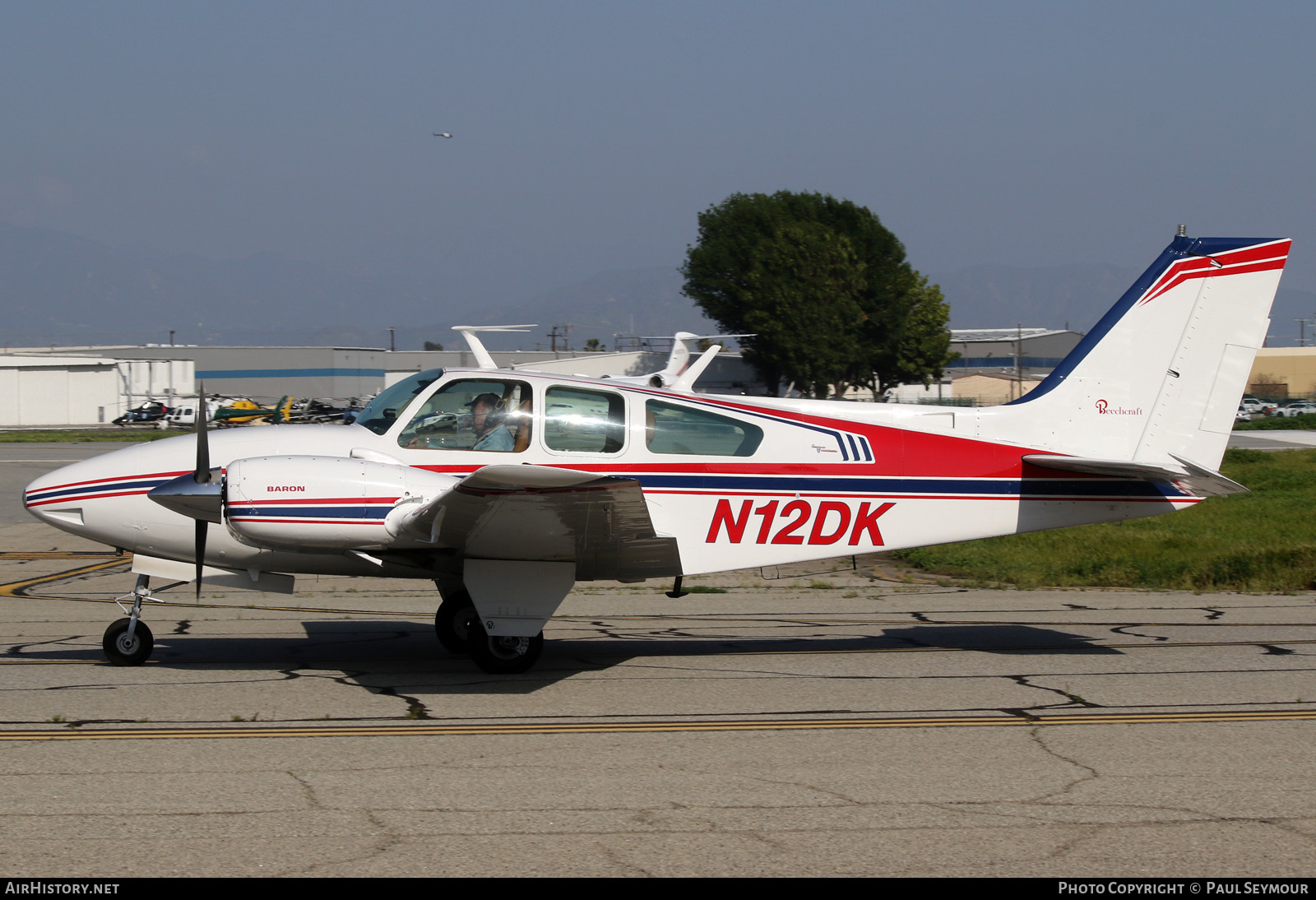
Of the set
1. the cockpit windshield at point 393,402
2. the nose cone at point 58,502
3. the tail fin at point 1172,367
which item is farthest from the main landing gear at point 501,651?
the tail fin at point 1172,367

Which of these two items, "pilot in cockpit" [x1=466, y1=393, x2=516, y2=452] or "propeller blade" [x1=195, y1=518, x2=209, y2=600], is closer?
"propeller blade" [x1=195, y1=518, x2=209, y2=600]

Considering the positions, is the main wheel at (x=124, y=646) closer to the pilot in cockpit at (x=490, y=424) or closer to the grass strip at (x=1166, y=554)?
the pilot in cockpit at (x=490, y=424)

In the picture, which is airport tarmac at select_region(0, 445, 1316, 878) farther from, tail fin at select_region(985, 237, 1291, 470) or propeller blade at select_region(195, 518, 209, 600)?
tail fin at select_region(985, 237, 1291, 470)

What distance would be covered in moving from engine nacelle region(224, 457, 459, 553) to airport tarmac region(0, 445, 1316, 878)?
1.15 metres

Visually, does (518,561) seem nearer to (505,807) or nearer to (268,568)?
(268,568)

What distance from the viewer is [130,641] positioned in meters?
8.28

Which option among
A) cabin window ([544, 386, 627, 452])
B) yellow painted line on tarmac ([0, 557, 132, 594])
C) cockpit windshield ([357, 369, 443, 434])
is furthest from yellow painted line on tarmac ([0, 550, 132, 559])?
cabin window ([544, 386, 627, 452])

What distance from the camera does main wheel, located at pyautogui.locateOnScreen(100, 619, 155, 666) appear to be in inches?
324

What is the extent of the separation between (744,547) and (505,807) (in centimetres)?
384

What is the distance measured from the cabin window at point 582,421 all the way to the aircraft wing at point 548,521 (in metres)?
0.88

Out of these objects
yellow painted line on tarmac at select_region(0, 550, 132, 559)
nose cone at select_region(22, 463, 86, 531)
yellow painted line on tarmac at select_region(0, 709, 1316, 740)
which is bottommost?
yellow painted line on tarmac at select_region(0, 550, 132, 559)

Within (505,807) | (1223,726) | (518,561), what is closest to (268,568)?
(518,561)

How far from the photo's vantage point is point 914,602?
12383 mm
